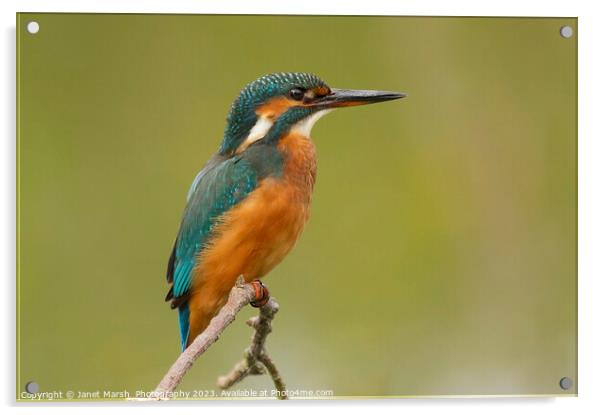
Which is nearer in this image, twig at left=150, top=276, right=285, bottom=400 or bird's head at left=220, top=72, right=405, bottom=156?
twig at left=150, top=276, right=285, bottom=400

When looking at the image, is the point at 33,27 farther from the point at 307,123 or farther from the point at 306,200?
the point at 306,200

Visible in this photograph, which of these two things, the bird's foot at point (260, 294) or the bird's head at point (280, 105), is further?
the bird's head at point (280, 105)

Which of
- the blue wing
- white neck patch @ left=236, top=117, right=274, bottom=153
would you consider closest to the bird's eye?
white neck patch @ left=236, top=117, right=274, bottom=153

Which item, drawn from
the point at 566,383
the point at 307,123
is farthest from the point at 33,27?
the point at 566,383

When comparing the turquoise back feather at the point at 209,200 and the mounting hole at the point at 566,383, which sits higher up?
the turquoise back feather at the point at 209,200

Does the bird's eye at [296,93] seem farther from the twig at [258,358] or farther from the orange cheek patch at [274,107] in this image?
the twig at [258,358]

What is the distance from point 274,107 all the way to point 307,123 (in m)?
0.12

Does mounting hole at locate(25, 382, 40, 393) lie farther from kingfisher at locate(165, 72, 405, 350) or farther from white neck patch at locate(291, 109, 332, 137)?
A: white neck patch at locate(291, 109, 332, 137)

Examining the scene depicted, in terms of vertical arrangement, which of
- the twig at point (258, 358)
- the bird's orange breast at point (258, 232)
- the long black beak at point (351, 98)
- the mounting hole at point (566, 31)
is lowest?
the twig at point (258, 358)

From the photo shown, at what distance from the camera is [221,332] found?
216 centimetres

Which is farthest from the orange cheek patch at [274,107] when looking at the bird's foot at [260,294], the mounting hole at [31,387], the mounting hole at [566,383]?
the mounting hole at [566,383]

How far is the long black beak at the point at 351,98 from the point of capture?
2557 mm

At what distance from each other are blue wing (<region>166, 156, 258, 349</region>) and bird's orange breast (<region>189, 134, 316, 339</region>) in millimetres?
23

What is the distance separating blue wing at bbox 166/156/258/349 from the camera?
2.52 m
